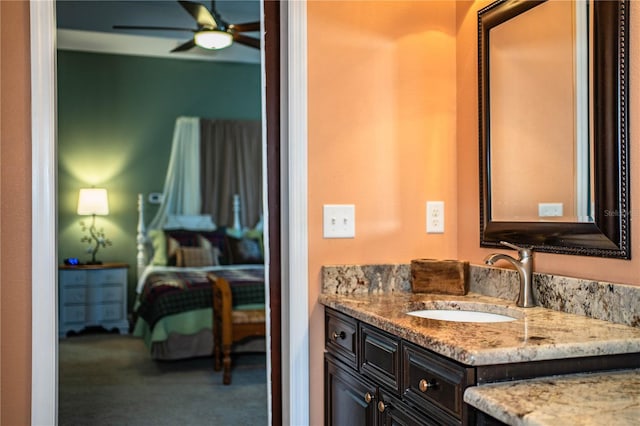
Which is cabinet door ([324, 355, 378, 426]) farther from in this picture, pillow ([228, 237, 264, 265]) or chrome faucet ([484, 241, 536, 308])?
pillow ([228, 237, 264, 265])

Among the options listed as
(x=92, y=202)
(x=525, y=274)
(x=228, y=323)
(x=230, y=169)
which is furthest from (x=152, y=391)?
(x=230, y=169)

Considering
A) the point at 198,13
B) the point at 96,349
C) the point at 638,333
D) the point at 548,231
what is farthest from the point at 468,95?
the point at 96,349

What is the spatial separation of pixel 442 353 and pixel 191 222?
6.22 meters

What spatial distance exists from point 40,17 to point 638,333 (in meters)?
2.11

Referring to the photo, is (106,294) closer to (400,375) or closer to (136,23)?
(136,23)

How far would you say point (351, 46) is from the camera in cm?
239

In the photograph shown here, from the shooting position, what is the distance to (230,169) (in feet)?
24.8

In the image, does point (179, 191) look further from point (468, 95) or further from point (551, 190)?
point (551, 190)

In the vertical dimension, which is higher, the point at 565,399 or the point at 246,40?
the point at 246,40

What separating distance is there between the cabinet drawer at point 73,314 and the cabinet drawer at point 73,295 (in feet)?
0.22

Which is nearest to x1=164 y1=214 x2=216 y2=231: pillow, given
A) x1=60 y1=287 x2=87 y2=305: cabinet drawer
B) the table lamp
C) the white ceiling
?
the table lamp

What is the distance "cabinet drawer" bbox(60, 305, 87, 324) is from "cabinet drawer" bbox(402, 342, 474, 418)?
574cm

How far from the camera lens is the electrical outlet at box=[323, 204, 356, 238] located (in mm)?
2344

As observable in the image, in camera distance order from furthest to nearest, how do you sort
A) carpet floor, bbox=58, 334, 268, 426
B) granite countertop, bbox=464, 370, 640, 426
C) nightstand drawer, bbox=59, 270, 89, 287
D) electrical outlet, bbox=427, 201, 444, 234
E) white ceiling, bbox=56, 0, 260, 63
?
nightstand drawer, bbox=59, 270, 89, 287 → white ceiling, bbox=56, 0, 260, 63 → carpet floor, bbox=58, 334, 268, 426 → electrical outlet, bbox=427, 201, 444, 234 → granite countertop, bbox=464, 370, 640, 426
